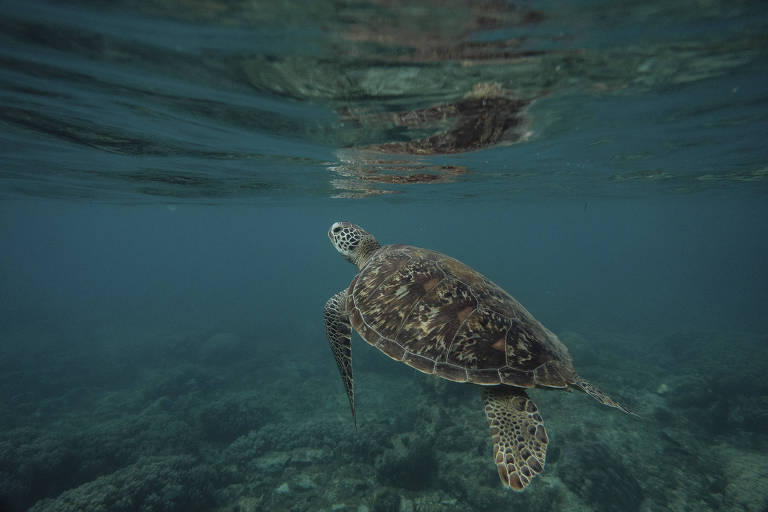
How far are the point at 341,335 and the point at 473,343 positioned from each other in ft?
8.38

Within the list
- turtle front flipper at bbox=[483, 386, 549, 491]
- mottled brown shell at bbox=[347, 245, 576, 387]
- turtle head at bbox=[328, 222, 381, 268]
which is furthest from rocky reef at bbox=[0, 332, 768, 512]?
turtle head at bbox=[328, 222, 381, 268]

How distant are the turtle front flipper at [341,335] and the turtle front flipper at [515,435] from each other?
2.25 metres

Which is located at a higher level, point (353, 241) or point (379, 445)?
point (353, 241)

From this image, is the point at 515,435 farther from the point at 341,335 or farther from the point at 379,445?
the point at 379,445

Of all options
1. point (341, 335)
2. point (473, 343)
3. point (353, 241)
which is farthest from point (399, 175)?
point (473, 343)

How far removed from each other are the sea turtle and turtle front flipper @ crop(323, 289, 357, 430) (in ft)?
0.11

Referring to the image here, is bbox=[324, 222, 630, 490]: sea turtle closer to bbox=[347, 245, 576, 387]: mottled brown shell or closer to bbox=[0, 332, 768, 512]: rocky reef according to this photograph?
bbox=[347, 245, 576, 387]: mottled brown shell

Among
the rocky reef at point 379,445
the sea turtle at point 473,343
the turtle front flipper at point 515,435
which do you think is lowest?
the rocky reef at point 379,445

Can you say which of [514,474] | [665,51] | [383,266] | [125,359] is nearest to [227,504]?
[383,266]

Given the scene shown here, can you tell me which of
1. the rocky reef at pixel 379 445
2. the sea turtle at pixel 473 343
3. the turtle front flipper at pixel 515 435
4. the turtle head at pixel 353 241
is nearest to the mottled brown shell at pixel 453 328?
the sea turtle at pixel 473 343

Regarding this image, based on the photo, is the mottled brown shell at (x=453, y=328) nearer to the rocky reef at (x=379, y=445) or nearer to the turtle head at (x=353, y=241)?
the turtle head at (x=353, y=241)

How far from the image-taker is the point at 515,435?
3.83 metres

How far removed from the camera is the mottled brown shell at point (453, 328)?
402 centimetres

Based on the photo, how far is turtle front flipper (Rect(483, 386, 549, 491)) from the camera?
3468mm
